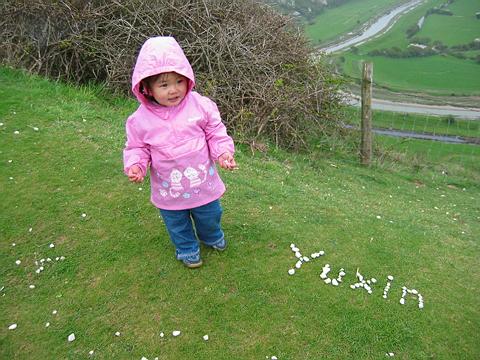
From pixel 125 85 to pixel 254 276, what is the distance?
22.0 ft

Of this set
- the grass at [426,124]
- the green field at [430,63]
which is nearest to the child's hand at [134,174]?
the grass at [426,124]

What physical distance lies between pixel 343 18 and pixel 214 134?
3560 inches

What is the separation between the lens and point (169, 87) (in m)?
3.16

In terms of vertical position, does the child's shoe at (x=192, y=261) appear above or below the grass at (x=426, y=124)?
above

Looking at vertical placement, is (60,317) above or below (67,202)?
below

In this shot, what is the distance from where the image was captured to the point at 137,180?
10.6 feet

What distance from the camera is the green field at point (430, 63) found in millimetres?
52688

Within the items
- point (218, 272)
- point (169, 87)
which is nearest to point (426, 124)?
point (218, 272)

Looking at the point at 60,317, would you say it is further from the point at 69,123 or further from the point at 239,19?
the point at 239,19

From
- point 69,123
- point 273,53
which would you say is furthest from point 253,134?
point 69,123

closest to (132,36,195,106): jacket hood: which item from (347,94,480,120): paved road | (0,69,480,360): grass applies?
(0,69,480,360): grass

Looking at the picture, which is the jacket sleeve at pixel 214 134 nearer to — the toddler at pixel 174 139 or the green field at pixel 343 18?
the toddler at pixel 174 139

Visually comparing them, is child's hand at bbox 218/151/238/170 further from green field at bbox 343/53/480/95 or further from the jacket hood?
green field at bbox 343/53/480/95

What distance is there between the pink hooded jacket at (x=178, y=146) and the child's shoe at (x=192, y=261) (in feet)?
2.29
